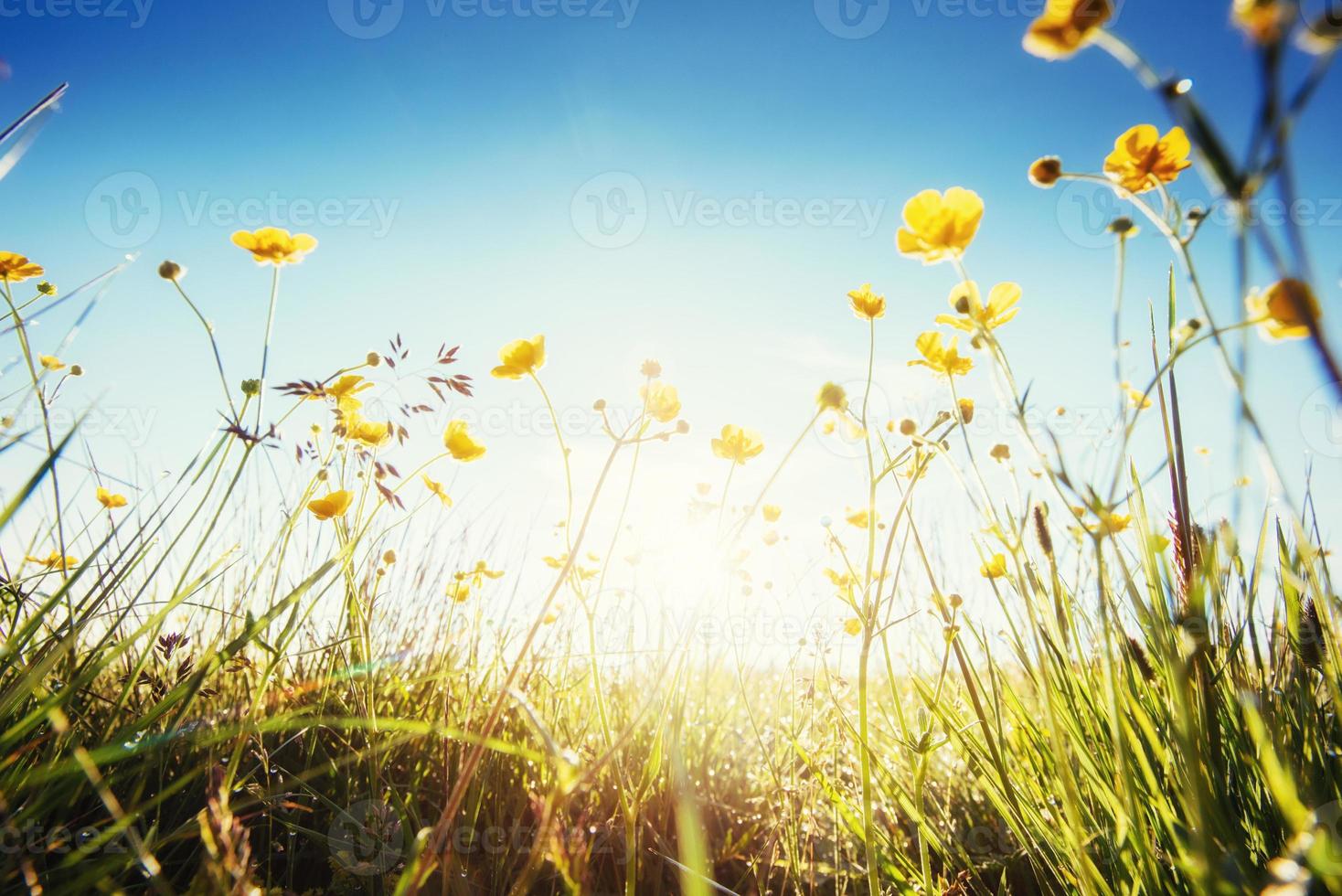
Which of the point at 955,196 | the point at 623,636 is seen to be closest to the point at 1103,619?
the point at 955,196

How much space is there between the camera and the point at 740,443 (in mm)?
1771

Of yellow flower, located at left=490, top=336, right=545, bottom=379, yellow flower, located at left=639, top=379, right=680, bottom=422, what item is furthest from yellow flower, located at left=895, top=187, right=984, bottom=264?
yellow flower, located at left=490, top=336, right=545, bottom=379

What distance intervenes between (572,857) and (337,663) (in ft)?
5.06

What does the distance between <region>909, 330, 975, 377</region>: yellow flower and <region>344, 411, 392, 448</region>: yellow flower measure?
132 cm

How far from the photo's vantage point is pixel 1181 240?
71 cm

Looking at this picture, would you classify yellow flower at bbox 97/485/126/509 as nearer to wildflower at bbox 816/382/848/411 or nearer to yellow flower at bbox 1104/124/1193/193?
wildflower at bbox 816/382/848/411

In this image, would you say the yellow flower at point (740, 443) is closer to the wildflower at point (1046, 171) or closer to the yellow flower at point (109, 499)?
the wildflower at point (1046, 171)

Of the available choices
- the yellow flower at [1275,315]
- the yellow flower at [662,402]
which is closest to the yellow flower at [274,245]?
the yellow flower at [662,402]

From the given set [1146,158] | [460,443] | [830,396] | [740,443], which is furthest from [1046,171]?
[460,443]

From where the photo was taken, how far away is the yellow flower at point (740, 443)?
5.76ft

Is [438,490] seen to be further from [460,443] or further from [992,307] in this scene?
[992,307]

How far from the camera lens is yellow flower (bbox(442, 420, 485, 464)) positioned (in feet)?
5.57

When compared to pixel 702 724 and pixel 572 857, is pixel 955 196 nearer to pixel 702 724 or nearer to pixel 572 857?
pixel 572 857

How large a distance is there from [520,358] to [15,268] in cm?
132
